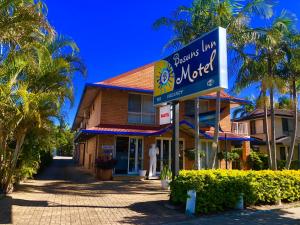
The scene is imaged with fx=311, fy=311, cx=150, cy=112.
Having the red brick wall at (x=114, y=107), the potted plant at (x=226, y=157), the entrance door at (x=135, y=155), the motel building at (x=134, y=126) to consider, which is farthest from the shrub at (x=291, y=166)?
the red brick wall at (x=114, y=107)

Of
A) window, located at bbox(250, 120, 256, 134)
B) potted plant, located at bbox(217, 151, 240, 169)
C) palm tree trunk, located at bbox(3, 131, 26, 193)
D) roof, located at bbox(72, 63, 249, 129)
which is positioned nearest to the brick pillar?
potted plant, located at bbox(217, 151, 240, 169)

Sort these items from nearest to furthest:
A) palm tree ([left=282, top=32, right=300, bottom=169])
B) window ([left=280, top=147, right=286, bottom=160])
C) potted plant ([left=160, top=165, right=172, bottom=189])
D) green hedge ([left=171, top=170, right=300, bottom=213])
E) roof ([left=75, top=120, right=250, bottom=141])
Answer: green hedge ([left=171, top=170, right=300, bottom=213]) → potted plant ([left=160, top=165, right=172, bottom=189]) → palm tree ([left=282, top=32, right=300, bottom=169]) → roof ([left=75, top=120, right=250, bottom=141]) → window ([left=280, top=147, right=286, bottom=160])

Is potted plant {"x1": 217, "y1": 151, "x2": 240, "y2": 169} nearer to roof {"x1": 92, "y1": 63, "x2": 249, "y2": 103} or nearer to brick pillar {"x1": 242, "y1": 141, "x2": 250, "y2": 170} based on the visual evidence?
brick pillar {"x1": 242, "y1": 141, "x2": 250, "y2": 170}

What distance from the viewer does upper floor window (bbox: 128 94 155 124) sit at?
1995 cm

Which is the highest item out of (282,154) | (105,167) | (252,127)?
(252,127)

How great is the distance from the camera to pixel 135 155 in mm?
19281

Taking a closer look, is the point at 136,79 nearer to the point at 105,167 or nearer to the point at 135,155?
the point at 135,155

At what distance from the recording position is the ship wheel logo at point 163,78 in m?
10.9

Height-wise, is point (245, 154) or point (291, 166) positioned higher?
point (245, 154)

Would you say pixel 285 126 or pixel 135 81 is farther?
pixel 285 126

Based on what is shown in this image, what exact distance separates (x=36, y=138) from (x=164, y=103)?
577cm

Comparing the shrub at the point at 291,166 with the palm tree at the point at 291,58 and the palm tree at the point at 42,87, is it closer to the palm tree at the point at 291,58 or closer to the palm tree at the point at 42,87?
the palm tree at the point at 291,58

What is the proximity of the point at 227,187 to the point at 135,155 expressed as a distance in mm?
10334

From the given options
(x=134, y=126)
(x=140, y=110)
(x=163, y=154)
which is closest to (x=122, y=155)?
(x=134, y=126)
